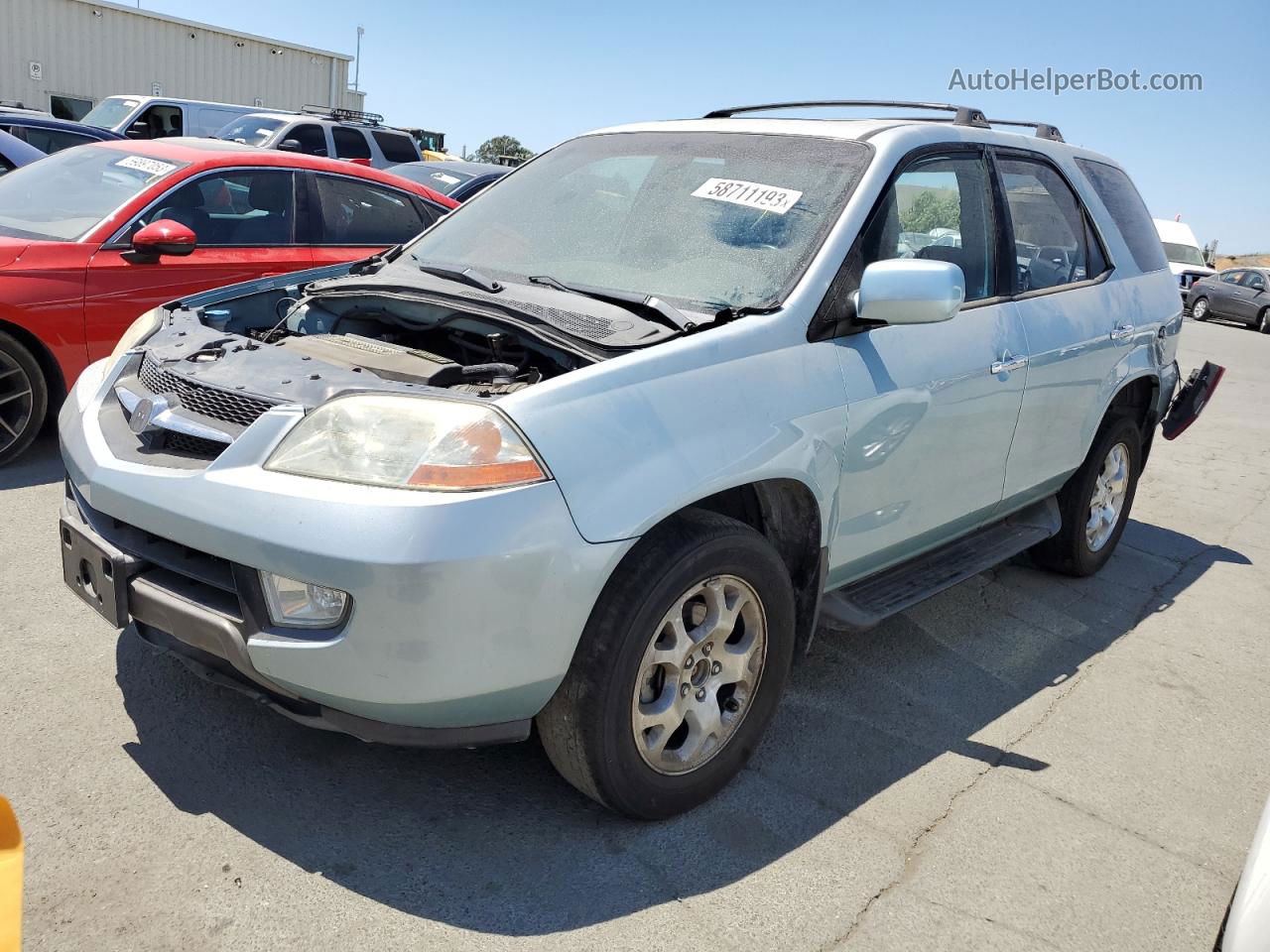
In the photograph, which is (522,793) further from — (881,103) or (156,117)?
(156,117)

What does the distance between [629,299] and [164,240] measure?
3011 millimetres

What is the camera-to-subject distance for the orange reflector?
2395 millimetres

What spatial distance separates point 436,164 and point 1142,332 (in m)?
10.0

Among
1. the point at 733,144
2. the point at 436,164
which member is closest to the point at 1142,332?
the point at 733,144

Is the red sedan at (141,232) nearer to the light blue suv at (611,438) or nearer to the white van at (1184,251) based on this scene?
the light blue suv at (611,438)

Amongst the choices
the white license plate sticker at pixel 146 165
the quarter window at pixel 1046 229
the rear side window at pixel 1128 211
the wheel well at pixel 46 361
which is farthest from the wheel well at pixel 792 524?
the white license plate sticker at pixel 146 165

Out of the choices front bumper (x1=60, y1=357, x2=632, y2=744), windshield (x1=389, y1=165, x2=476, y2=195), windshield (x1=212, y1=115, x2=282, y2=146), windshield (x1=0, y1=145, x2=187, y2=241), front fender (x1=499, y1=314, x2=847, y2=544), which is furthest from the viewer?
windshield (x1=212, y1=115, x2=282, y2=146)

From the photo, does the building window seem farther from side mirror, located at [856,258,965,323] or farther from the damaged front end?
side mirror, located at [856,258,965,323]

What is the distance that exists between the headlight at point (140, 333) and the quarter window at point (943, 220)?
7.31 feet

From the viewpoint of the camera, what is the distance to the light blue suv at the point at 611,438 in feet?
7.93

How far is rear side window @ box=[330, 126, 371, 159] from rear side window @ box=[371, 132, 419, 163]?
246mm

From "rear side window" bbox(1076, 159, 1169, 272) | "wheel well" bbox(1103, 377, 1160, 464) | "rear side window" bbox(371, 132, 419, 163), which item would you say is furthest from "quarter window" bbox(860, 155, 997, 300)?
"rear side window" bbox(371, 132, 419, 163)

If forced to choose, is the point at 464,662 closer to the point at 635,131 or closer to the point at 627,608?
the point at 627,608

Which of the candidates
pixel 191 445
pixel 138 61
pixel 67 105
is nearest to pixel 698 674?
pixel 191 445
